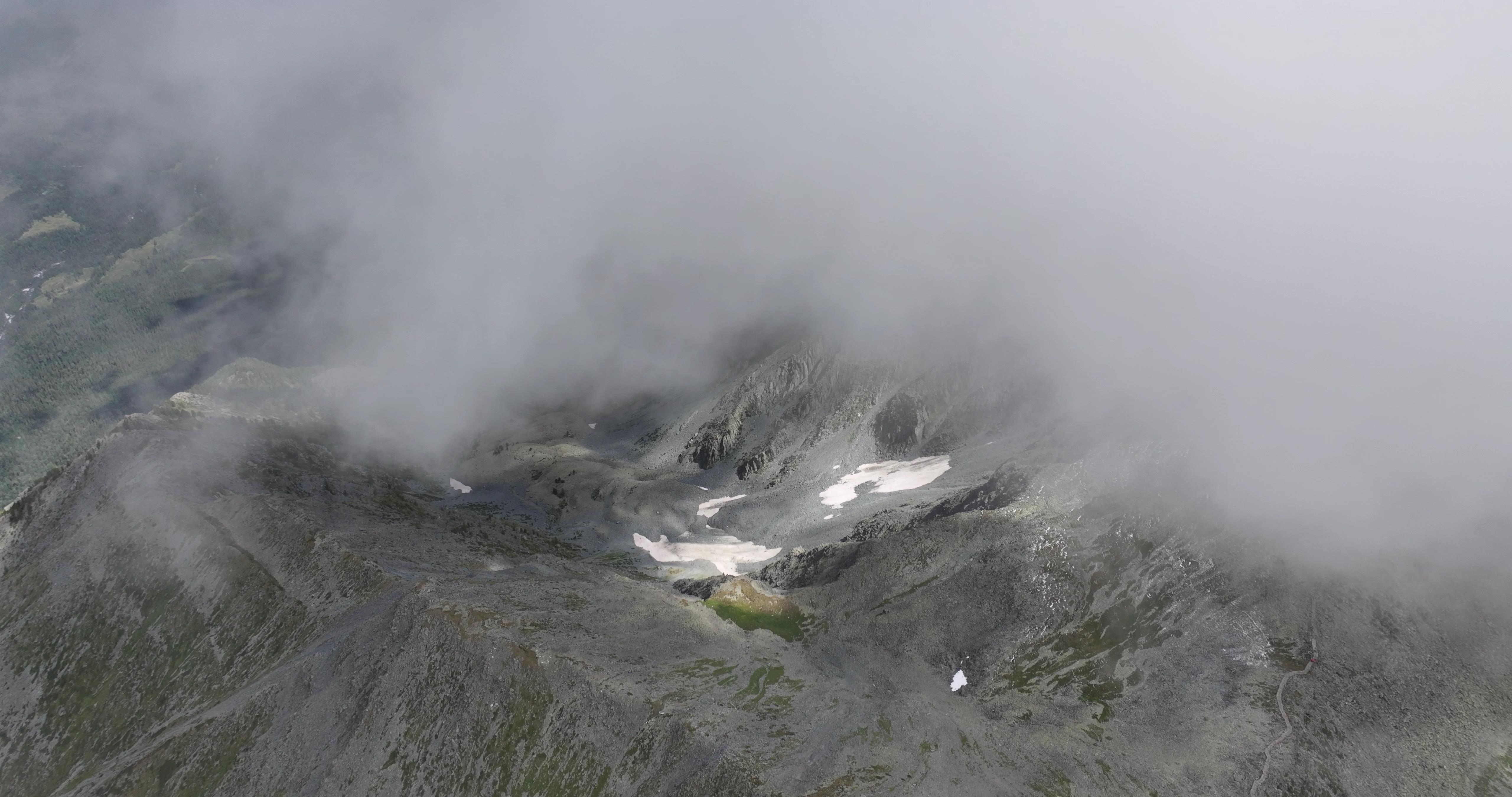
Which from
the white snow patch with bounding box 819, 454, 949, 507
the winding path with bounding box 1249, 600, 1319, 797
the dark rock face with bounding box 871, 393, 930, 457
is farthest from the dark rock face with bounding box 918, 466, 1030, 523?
the dark rock face with bounding box 871, 393, 930, 457

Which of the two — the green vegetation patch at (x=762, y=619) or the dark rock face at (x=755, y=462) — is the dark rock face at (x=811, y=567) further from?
the dark rock face at (x=755, y=462)

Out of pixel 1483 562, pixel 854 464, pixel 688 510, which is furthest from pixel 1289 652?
pixel 688 510

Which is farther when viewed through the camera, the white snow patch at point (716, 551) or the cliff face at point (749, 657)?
Answer: the white snow patch at point (716, 551)

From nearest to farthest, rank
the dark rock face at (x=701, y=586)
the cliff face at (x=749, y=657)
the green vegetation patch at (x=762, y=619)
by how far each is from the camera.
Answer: the cliff face at (x=749, y=657) < the green vegetation patch at (x=762, y=619) < the dark rock face at (x=701, y=586)

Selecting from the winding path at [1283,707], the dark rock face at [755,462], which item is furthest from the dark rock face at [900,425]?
the winding path at [1283,707]

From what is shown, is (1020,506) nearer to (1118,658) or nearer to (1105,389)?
(1118,658)

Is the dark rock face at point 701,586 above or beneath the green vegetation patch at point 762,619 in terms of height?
beneath
